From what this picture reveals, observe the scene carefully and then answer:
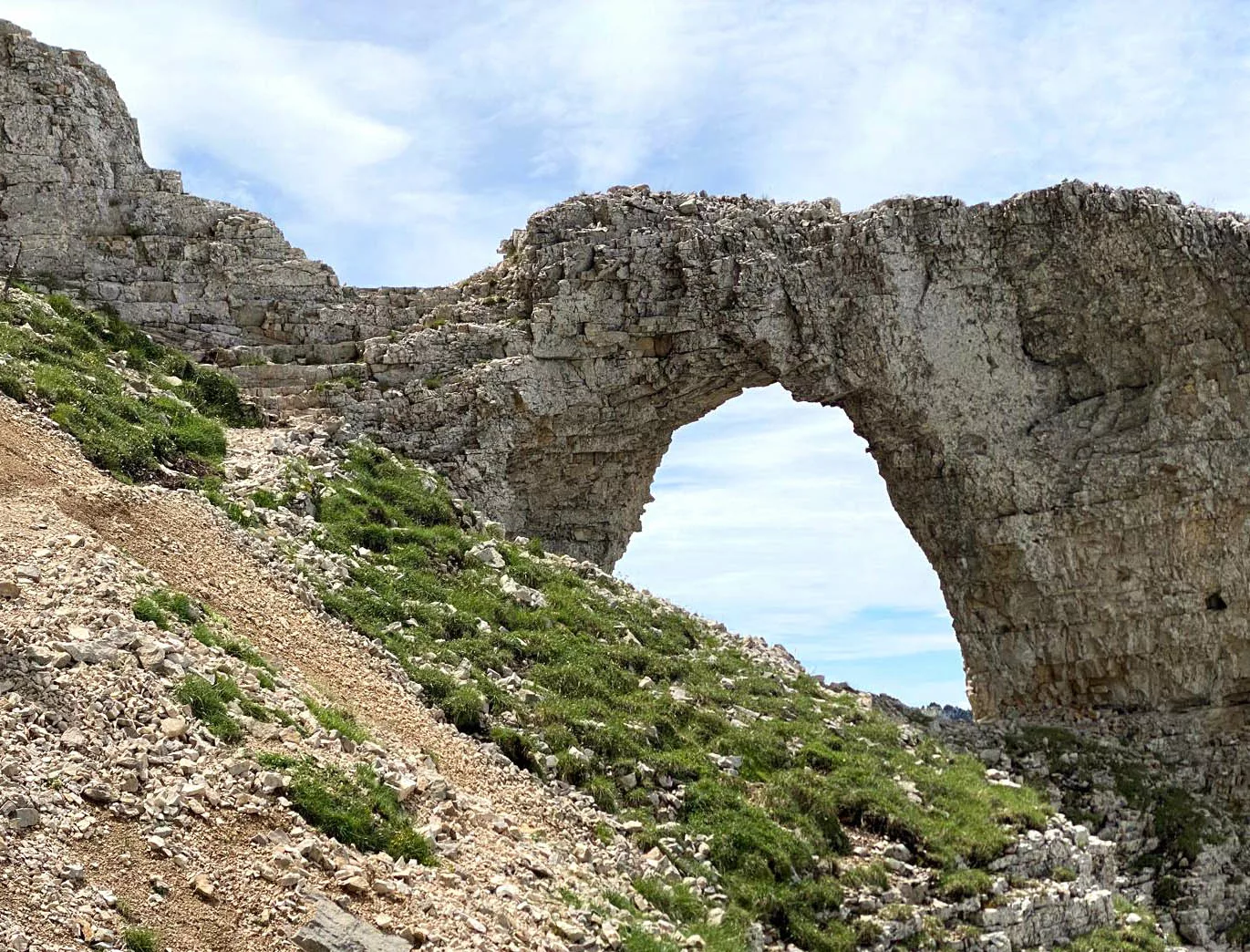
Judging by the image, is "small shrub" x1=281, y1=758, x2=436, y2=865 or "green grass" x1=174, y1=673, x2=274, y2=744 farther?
"green grass" x1=174, y1=673, x2=274, y2=744

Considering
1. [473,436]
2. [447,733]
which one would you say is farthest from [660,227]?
[447,733]

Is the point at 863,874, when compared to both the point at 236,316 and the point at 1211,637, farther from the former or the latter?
the point at 236,316

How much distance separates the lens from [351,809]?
1299cm

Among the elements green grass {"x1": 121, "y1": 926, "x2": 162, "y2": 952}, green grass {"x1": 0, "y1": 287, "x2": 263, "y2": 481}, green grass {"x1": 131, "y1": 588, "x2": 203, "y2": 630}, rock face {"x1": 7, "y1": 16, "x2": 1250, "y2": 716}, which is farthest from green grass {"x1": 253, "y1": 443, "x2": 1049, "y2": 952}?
green grass {"x1": 121, "y1": 926, "x2": 162, "y2": 952}

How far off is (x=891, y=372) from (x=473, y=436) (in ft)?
30.2

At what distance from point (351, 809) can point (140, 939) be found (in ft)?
10.5

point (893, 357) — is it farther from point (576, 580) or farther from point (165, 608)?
point (165, 608)

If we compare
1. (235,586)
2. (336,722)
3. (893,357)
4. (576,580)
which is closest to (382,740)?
(336,722)

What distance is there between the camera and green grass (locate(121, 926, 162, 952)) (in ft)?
32.4

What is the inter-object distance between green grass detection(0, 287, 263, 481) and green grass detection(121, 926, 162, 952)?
10.8 metres

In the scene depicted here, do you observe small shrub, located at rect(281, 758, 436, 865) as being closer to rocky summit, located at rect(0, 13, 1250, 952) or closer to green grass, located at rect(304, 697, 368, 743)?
rocky summit, located at rect(0, 13, 1250, 952)

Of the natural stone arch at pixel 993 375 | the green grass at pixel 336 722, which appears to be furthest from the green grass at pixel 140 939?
the natural stone arch at pixel 993 375

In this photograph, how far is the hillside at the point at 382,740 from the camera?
11.4 meters

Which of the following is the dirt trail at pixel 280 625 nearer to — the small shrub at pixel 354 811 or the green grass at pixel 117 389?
the small shrub at pixel 354 811
